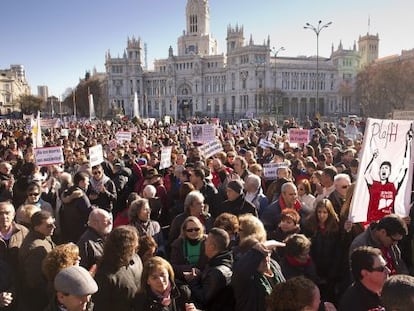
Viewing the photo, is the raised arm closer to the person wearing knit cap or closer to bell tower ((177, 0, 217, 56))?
the person wearing knit cap

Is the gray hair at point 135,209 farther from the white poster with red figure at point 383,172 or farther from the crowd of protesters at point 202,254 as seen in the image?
the white poster with red figure at point 383,172

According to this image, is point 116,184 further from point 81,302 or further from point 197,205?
point 81,302

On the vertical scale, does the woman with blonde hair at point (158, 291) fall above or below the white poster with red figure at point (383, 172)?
below

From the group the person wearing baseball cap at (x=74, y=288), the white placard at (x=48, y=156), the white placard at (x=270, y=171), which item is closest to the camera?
the person wearing baseball cap at (x=74, y=288)

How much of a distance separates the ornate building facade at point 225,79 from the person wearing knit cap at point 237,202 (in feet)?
264

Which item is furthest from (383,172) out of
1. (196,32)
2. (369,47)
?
(369,47)

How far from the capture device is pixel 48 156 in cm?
920

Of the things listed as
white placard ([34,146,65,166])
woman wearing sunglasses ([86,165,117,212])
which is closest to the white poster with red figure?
woman wearing sunglasses ([86,165,117,212])

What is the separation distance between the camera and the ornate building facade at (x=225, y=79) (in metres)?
93.1

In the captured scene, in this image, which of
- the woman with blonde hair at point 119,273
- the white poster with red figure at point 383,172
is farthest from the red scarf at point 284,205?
the woman with blonde hair at point 119,273

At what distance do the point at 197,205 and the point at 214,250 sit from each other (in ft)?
5.19

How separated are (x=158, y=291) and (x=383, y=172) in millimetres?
2721

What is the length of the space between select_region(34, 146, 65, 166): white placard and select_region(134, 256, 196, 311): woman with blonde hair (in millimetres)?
6296

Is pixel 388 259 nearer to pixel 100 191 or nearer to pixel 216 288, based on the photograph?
pixel 216 288
